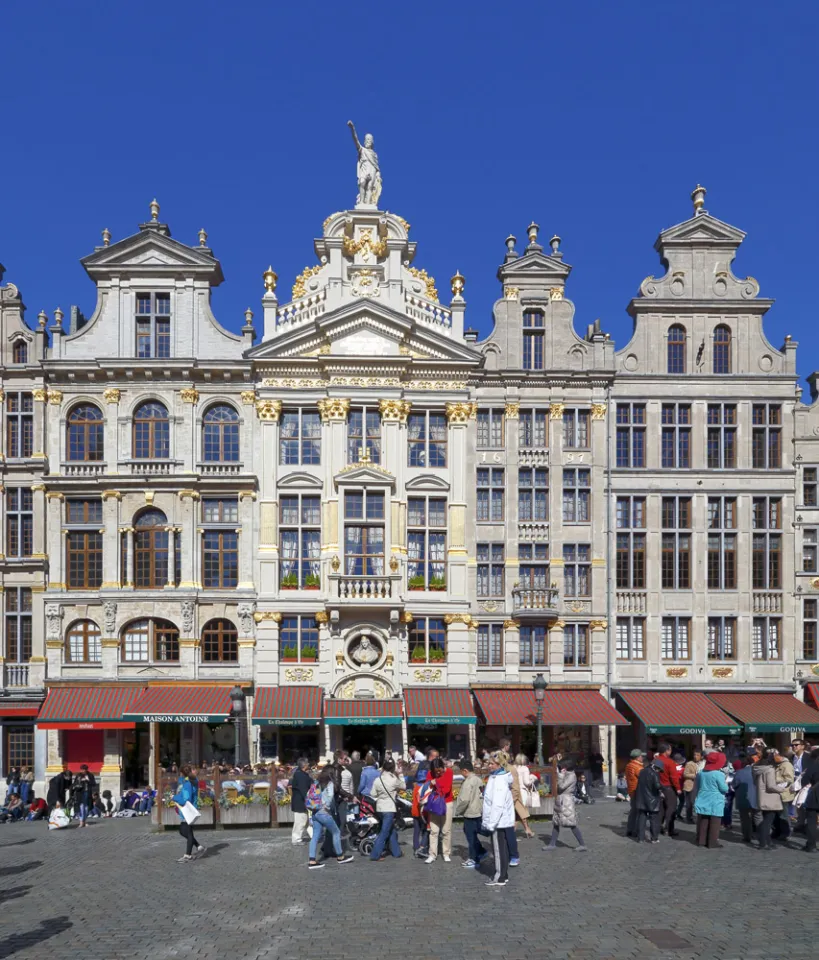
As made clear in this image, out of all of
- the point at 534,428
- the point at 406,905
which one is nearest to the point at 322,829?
the point at 406,905

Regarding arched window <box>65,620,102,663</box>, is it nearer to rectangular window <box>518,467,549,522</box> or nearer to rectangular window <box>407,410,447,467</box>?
rectangular window <box>407,410,447,467</box>

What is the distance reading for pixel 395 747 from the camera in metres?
33.4

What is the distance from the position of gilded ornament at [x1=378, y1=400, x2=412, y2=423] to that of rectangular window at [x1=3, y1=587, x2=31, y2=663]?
1400cm

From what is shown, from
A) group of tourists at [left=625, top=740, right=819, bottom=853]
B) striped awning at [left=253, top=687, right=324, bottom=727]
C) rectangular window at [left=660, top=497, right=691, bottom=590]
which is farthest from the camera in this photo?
rectangular window at [left=660, top=497, right=691, bottom=590]

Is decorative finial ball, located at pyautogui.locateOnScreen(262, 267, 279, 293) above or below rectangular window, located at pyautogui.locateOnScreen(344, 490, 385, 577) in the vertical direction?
above

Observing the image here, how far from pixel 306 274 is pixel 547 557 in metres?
13.6

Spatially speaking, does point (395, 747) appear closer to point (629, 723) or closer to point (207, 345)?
point (629, 723)

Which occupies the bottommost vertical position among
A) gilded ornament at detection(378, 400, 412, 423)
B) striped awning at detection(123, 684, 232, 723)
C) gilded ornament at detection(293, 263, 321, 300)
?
striped awning at detection(123, 684, 232, 723)

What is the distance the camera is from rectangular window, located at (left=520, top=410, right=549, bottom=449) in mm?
35500

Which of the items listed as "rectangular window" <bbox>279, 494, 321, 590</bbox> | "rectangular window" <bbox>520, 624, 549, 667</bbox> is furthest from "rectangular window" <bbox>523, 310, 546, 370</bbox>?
"rectangular window" <bbox>520, 624, 549, 667</bbox>

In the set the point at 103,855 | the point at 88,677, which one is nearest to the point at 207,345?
the point at 88,677

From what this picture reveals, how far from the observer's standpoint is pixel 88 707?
32.3 metres

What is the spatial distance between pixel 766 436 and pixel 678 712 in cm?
1056

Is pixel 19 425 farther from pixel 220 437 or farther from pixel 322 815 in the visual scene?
pixel 322 815
